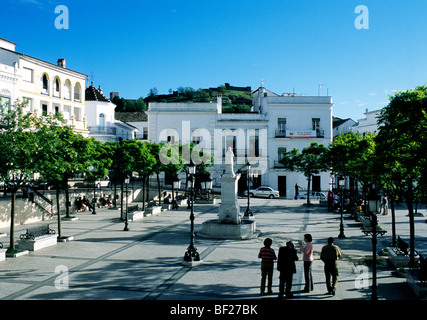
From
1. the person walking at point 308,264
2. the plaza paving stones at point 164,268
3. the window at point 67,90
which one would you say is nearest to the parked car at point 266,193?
the plaza paving stones at point 164,268

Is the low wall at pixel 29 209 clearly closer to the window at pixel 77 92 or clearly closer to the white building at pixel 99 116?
the window at pixel 77 92

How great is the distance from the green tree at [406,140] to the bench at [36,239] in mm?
13484

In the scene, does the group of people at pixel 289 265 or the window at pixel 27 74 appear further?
the window at pixel 27 74

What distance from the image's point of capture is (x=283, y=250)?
9.61 metres

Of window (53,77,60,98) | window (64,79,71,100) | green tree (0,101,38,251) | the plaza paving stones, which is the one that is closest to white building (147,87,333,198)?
window (64,79,71,100)

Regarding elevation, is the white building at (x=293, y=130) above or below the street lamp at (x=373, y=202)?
above

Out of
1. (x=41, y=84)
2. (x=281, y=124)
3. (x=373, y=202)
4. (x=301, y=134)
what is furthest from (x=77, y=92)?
(x=373, y=202)

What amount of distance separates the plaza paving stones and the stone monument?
63 cm

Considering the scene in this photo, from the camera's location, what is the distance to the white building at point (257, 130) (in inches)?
1850

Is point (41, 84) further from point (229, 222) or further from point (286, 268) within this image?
point (286, 268)

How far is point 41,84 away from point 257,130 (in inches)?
989

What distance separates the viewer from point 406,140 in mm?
11125
